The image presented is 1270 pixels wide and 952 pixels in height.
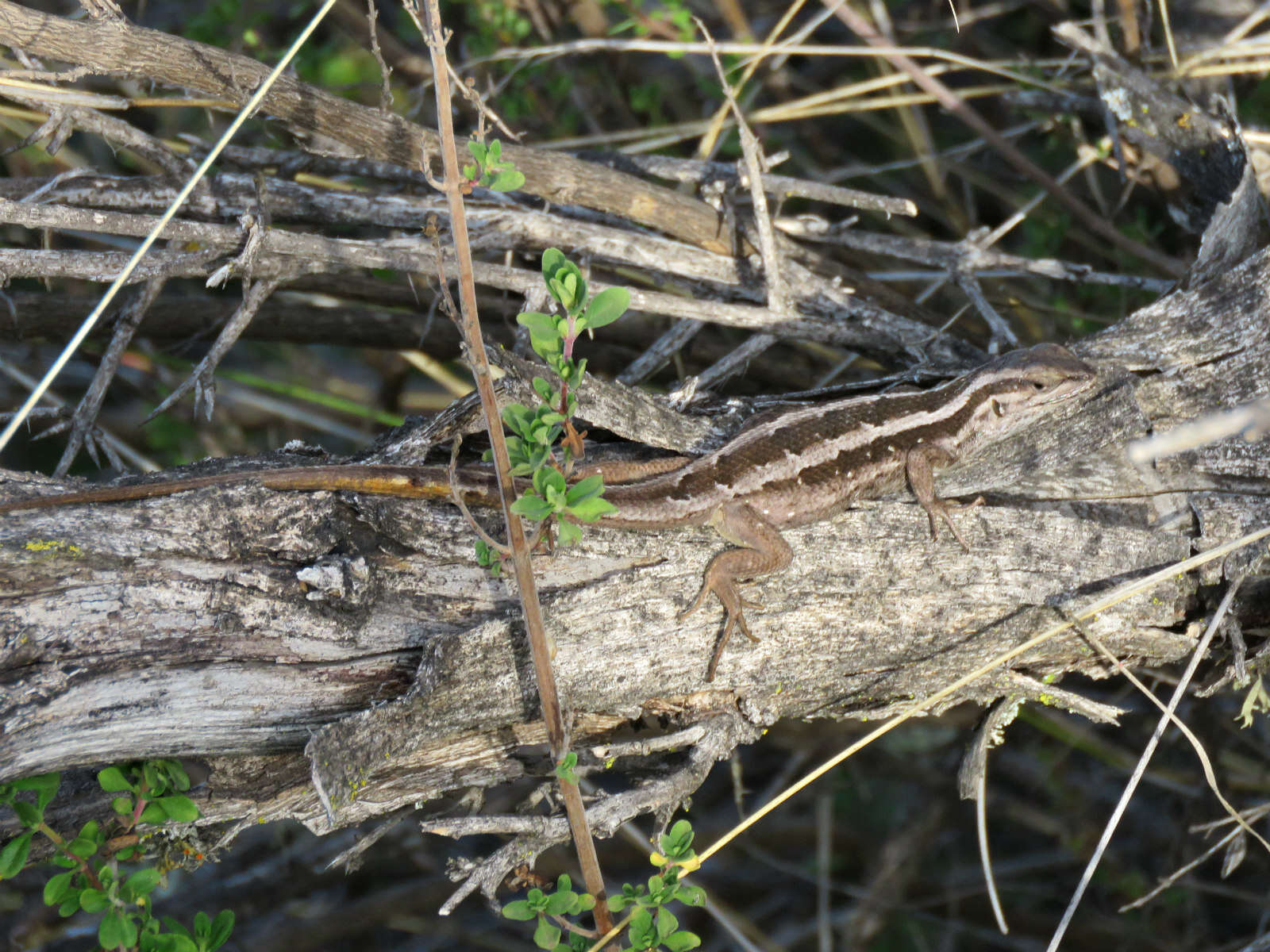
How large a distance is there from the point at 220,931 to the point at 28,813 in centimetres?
59

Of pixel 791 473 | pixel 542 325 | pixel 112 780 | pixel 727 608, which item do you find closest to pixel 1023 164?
pixel 791 473

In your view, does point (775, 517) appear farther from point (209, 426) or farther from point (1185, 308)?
point (209, 426)

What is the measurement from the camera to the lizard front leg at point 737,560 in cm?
304

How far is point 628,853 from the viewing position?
5.10 m

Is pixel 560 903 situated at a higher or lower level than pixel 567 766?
lower

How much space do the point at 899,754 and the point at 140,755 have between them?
3932 mm

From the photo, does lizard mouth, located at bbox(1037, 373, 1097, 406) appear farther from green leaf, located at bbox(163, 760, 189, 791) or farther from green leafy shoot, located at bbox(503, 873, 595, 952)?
green leaf, located at bbox(163, 760, 189, 791)

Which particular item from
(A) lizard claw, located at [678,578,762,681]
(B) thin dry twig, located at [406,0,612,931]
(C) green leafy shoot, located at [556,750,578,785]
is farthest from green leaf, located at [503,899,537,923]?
(A) lizard claw, located at [678,578,762,681]

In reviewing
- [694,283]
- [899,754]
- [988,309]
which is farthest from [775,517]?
[899,754]

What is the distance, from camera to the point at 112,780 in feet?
8.55

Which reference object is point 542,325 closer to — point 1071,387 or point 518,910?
point 518,910

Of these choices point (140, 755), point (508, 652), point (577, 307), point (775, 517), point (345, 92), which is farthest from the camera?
point (345, 92)

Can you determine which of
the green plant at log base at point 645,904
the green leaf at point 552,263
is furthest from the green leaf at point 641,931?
the green leaf at point 552,263

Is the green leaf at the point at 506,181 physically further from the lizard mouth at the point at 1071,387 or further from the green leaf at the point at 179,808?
the lizard mouth at the point at 1071,387
